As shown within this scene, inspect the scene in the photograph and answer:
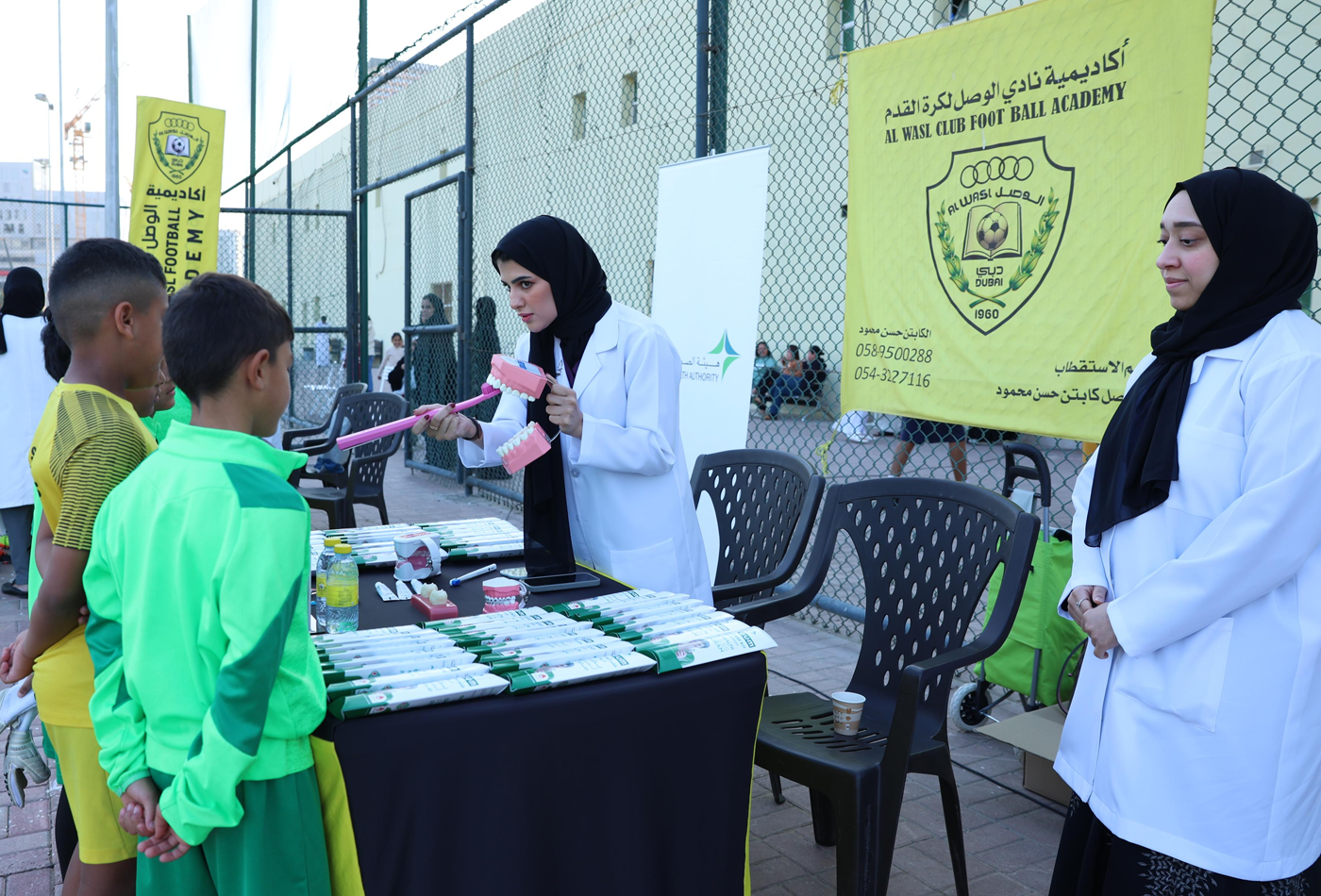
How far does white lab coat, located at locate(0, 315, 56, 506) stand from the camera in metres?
4.59

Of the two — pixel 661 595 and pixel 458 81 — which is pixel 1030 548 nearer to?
pixel 661 595

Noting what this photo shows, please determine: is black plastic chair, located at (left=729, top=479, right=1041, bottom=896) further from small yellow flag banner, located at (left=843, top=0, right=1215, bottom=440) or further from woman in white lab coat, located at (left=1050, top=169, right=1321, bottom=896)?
small yellow flag banner, located at (left=843, top=0, right=1215, bottom=440)

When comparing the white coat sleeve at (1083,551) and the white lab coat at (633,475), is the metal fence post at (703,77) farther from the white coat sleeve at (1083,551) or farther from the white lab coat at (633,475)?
the white coat sleeve at (1083,551)

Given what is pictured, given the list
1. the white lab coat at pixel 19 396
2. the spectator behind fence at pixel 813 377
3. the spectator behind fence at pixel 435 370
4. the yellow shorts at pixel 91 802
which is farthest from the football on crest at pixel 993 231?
the spectator behind fence at pixel 435 370

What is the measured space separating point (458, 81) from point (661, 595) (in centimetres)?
1437

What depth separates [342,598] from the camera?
2072mm

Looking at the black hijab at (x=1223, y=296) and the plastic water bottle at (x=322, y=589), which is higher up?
the black hijab at (x=1223, y=296)

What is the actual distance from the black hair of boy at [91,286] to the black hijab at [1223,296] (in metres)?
2.06

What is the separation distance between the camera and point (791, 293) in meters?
13.7

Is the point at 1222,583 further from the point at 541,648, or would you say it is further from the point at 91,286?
the point at 91,286

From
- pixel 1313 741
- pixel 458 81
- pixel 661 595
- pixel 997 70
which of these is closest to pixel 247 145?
pixel 458 81

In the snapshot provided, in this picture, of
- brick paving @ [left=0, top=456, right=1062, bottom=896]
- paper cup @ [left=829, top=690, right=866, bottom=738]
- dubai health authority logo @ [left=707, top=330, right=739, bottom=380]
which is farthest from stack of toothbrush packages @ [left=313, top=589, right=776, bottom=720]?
dubai health authority logo @ [left=707, top=330, right=739, bottom=380]

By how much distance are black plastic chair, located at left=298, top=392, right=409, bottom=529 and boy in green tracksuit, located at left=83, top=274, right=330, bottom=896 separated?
13.6 feet

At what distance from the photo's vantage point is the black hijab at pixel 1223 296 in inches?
74.2
